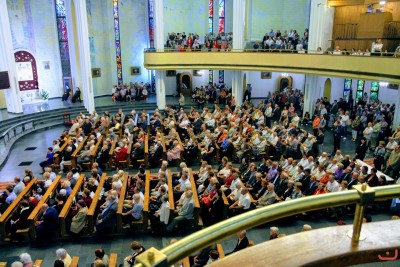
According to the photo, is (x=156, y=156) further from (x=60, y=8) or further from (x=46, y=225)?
(x=60, y=8)

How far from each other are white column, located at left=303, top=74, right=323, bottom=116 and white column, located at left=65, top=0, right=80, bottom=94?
14.4 metres

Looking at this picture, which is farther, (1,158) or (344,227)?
(1,158)

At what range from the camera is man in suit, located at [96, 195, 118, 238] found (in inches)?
317

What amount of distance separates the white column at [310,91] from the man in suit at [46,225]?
50.3ft

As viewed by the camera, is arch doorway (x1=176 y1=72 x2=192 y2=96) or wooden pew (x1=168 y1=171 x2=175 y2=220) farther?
arch doorway (x1=176 y1=72 x2=192 y2=96)

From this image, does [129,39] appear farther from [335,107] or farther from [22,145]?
[335,107]

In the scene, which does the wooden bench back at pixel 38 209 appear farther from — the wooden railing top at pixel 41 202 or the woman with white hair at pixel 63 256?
the woman with white hair at pixel 63 256

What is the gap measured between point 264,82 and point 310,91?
754 centimetres

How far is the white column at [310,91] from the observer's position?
19375mm

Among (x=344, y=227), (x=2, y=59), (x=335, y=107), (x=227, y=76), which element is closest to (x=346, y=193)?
(x=344, y=227)

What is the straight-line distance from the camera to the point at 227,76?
89.8 ft

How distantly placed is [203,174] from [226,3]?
65.1ft

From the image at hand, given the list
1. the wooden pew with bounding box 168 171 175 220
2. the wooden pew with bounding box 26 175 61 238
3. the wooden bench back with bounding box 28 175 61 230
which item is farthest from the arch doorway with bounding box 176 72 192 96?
the wooden pew with bounding box 26 175 61 238

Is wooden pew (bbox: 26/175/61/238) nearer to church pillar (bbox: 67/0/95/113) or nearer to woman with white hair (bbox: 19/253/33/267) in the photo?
woman with white hair (bbox: 19/253/33/267)
